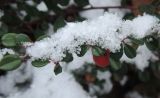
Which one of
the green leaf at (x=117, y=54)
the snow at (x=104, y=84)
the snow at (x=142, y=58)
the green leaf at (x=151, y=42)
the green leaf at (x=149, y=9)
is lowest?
the snow at (x=104, y=84)

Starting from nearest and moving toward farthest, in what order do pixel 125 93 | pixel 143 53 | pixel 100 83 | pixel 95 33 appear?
1. pixel 95 33
2. pixel 143 53
3. pixel 100 83
4. pixel 125 93

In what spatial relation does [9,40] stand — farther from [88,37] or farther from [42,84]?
[42,84]

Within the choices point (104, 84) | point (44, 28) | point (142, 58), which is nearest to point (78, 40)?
point (44, 28)

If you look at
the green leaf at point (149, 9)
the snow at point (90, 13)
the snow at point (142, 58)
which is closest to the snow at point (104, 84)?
the snow at point (142, 58)

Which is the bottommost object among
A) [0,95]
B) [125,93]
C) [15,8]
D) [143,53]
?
[125,93]

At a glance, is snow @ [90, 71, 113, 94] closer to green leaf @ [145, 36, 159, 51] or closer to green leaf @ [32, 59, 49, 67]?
green leaf @ [145, 36, 159, 51]

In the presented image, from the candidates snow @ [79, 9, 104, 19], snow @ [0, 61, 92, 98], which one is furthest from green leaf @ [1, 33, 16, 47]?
snow @ [79, 9, 104, 19]

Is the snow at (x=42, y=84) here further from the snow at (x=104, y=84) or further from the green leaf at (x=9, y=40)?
the green leaf at (x=9, y=40)

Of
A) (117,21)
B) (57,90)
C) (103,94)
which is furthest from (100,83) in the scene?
(117,21)

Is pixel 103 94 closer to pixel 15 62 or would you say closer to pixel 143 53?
pixel 143 53
